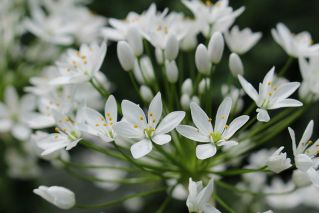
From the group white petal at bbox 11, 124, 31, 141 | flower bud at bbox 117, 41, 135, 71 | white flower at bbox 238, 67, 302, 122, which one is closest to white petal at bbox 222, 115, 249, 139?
white flower at bbox 238, 67, 302, 122

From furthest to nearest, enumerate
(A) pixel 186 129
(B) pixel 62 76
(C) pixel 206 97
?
(B) pixel 62 76 → (C) pixel 206 97 → (A) pixel 186 129

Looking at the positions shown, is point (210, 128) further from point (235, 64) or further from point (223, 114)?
point (235, 64)

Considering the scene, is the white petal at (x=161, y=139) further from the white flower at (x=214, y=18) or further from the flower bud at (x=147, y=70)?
the white flower at (x=214, y=18)

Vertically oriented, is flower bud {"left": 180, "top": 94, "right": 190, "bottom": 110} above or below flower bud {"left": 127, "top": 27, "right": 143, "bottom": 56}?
below

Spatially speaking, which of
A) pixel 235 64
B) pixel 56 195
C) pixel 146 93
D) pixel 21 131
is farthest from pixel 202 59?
pixel 21 131

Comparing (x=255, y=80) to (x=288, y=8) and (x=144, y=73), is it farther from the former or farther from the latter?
(x=144, y=73)

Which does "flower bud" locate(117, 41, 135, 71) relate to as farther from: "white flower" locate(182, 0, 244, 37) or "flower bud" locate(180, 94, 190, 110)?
"white flower" locate(182, 0, 244, 37)

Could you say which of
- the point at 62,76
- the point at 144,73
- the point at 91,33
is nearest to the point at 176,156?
the point at 144,73
